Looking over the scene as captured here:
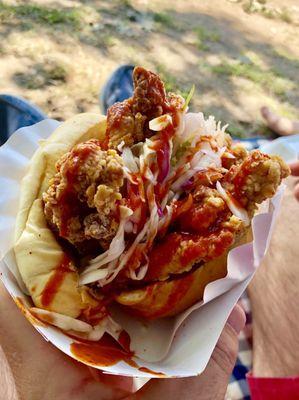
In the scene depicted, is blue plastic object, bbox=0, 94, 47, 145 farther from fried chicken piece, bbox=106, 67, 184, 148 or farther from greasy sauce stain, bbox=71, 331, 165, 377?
greasy sauce stain, bbox=71, 331, 165, 377

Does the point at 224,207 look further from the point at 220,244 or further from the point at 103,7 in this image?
the point at 103,7

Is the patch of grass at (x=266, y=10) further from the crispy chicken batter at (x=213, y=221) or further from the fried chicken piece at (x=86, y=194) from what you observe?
the fried chicken piece at (x=86, y=194)

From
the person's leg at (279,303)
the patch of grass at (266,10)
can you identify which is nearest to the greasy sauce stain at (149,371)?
the person's leg at (279,303)

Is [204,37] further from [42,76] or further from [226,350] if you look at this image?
[226,350]

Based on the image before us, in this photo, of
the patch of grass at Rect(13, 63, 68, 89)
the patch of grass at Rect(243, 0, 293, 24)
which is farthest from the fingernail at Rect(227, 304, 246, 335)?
the patch of grass at Rect(243, 0, 293, 24)

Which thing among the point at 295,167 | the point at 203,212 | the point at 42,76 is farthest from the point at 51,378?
the point at 42,76

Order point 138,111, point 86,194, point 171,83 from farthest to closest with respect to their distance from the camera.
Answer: point 171,83, point 138,111, point 86,194

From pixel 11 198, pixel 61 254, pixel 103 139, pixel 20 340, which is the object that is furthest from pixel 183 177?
pixel 20 340
